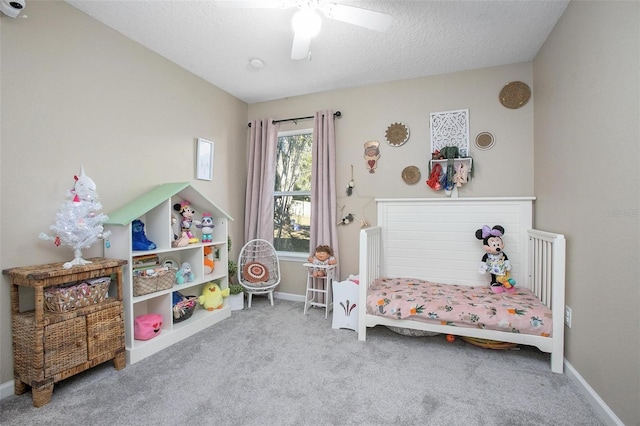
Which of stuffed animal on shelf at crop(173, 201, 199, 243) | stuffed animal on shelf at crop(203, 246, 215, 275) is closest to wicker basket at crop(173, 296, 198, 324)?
stuffed animal on shelf at crop(203, 246, 215, 275)

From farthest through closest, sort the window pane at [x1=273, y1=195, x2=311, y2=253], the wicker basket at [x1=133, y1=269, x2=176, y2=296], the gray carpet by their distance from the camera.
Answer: the window pane at [x1=273, y1=195, x2=311, y2=253]
the wicker basket at [x1=133, y1=269, x2=176, y2=296]
the gray carpet

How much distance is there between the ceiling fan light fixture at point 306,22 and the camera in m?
1.64

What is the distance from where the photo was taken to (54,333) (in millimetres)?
1545

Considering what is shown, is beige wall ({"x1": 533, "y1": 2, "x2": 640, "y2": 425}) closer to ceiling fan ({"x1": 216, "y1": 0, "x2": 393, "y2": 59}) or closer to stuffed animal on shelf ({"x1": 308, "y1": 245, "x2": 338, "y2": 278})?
ceiling fan ({"x1": 216, "y1": 0, "x2": 393, "y2": 59})

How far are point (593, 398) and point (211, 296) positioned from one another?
8.94 feet

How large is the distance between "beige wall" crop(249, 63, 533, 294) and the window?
0.21 meters

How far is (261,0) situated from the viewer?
1525 mm

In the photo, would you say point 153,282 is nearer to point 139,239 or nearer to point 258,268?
point 139,239

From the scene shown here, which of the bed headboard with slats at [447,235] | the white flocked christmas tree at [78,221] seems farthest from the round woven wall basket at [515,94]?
the white flocked christmas tree at [78,221]

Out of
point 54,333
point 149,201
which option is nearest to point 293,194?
point 149,201

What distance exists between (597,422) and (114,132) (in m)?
3.36

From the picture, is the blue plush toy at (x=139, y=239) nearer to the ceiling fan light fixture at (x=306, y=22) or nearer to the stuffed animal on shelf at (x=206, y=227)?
the stuffed animal on shelf at (x=206, y=227)

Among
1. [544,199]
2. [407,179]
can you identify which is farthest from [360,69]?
[544,199]

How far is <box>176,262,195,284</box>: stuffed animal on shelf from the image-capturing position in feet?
7.95
